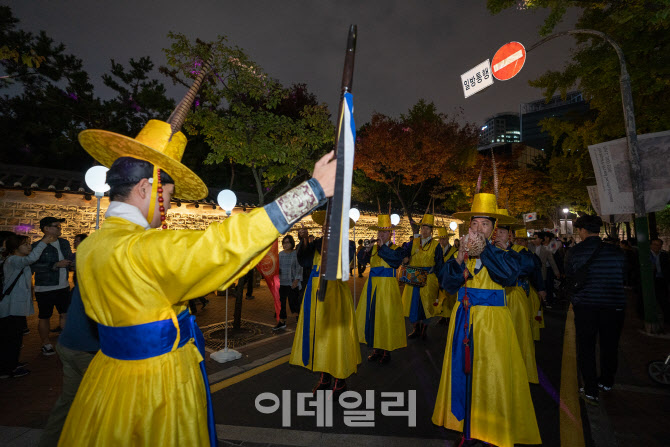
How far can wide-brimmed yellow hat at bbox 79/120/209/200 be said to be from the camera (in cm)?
161

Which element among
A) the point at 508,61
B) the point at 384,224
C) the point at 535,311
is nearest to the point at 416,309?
the point at 384,224

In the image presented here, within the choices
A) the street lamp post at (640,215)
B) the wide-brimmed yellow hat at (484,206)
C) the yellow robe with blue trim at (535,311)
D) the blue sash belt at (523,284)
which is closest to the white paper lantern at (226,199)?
the wide-brimmed yellow hat at (484,206)

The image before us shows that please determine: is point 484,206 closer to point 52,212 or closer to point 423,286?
point 423,286

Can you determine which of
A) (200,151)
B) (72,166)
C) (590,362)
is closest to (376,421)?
(590,362)

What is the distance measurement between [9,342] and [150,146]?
16.4 ft

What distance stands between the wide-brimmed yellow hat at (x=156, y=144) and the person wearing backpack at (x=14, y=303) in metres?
4.37

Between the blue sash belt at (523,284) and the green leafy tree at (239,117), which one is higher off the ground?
the green leafy tree at (239,117)

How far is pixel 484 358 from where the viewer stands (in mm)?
2961

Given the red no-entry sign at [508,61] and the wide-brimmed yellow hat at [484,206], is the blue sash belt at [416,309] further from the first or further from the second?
the red no-entry sign at [508,61]

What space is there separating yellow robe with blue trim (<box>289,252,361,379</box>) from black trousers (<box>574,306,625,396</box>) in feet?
9.00

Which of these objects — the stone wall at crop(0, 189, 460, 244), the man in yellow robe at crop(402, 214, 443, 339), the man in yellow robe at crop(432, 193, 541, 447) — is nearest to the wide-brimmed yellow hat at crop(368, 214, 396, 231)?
the man in yellow robe at crop(402, 214, 443, 339)

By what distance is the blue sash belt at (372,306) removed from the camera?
5.37m

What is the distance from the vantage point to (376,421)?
348 cm

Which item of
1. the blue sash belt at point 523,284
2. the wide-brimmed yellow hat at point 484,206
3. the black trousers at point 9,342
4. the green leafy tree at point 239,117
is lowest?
the black trousers at point 9,342
